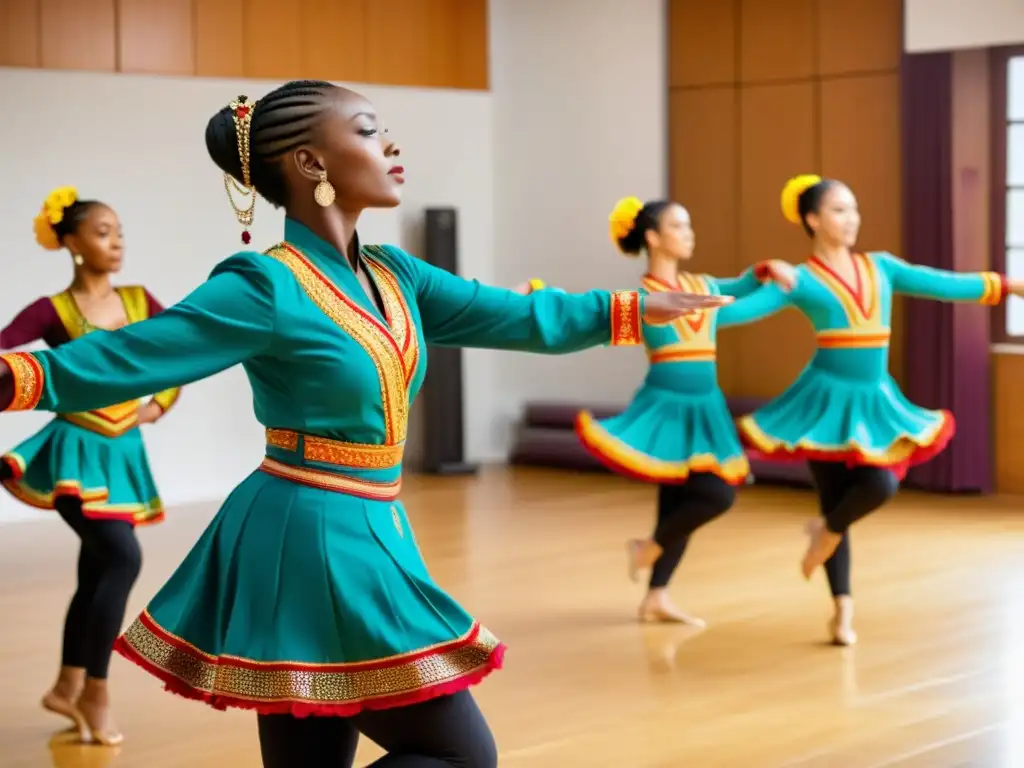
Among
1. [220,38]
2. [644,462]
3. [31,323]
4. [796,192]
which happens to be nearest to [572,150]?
[220,38]

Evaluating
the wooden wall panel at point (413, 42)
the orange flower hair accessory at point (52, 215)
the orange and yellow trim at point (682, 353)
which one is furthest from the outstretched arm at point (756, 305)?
the wooden wall panel at point (413, 42)

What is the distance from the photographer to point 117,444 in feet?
13.4

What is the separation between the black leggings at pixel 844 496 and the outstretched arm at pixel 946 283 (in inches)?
22.7

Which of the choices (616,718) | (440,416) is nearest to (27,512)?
(440,416)

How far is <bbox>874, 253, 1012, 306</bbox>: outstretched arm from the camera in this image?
4.86m

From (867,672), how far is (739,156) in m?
4.69

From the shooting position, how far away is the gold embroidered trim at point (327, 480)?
2260 millimetres

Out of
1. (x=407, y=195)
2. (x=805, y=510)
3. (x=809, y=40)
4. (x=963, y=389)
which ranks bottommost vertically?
(x=805, y=510)

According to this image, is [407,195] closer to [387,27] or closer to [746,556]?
[387,27]

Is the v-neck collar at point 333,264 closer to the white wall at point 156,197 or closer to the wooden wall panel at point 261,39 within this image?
the white wall at point 156,197

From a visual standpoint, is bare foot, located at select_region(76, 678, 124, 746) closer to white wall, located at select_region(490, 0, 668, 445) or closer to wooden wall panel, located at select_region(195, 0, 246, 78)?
wooden wall panel, located at select_region(195, 0, 246, 78)

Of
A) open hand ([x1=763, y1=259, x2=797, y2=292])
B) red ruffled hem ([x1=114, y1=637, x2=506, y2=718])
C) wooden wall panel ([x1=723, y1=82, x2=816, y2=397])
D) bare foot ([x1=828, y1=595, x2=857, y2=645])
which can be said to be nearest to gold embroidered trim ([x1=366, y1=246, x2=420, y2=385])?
red ruffled hem ([x1=114, y1=637, x2=506, y2=718])

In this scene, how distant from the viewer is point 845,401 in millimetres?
4895

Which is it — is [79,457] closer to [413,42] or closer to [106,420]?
[106,420]
